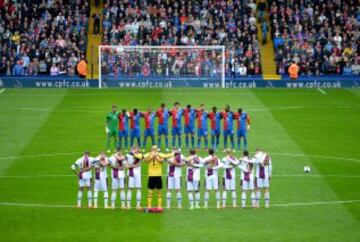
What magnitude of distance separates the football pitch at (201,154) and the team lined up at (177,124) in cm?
97

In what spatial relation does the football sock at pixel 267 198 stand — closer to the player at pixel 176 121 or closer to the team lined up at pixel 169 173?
the team lined up at pixel 169 173

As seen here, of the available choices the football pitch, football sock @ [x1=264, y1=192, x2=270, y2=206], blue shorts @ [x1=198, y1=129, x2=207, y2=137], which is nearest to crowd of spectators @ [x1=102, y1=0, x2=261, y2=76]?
the football pitch

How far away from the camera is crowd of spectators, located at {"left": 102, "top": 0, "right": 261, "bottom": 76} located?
176ft

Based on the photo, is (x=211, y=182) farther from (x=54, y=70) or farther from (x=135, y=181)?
(x=54, y=70)

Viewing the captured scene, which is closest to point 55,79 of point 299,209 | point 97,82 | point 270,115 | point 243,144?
point 97,82

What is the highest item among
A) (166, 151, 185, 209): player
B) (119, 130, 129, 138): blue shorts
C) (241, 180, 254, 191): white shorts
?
(119, 130, 129, 138): blue shorts

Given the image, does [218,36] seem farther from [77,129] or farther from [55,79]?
[77,129]

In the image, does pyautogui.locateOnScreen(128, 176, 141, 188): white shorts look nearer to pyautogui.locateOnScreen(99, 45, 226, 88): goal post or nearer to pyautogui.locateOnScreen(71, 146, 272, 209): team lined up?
pyautogui.locateOnScreen(71, 146, 272, 209): team lined up

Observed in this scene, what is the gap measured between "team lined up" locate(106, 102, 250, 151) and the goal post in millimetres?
13898

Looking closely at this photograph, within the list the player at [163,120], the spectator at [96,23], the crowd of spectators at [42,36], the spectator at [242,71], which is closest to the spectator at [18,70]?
the crowd of spectators at [42,36]

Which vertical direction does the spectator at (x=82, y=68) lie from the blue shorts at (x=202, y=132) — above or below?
above

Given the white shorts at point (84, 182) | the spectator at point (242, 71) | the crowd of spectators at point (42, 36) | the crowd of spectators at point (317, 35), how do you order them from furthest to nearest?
the crowd of spectators at point (317, 35), the spectator at point (242, 71), the crowd of spectators at point (42, 36), the white shorts at point (84, 182)

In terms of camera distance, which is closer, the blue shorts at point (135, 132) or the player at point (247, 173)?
the player at point (247, 173)

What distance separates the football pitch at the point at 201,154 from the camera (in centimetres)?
2692
